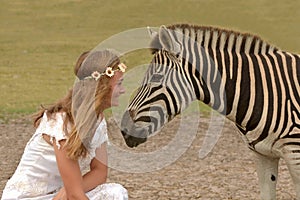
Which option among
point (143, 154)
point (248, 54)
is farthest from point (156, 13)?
point (248, 54)

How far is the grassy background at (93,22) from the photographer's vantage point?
65.9ft

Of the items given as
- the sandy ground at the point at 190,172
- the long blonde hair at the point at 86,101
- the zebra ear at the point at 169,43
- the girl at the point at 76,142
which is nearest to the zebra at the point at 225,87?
the zebra ear at the point at 169,43

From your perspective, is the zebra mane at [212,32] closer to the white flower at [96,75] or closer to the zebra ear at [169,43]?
the zebra ear at [169,43]

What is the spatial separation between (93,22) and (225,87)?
19.1 meters

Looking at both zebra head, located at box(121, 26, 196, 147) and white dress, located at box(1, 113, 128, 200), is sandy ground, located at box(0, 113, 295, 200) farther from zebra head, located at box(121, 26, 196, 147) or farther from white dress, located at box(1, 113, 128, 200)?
white dress, located at box(1, 113, 128, 200)

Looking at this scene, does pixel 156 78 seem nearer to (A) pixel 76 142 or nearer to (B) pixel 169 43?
(B) pixel 169 43

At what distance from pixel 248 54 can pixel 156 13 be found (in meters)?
18.9

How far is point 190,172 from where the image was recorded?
28.3 ft

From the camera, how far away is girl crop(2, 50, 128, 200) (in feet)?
15.2

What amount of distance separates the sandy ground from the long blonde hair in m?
2.87

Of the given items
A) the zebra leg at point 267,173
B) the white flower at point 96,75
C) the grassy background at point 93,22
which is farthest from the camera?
the grassy background at point 93,22

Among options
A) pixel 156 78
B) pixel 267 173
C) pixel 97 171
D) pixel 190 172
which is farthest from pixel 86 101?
pixel 190 172

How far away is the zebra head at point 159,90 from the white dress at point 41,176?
0.76 metres

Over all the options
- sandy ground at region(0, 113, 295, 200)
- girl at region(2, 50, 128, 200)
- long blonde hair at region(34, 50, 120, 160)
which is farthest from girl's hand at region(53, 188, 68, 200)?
sandy ground at region(0, 113, 295, 200)
